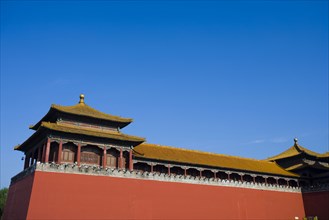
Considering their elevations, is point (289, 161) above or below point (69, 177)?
above

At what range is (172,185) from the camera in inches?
1050

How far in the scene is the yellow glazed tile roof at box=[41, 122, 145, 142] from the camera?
23172 millimetres

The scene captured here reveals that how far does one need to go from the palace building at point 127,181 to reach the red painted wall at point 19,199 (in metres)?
0.10

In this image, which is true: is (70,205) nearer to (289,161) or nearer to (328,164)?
(289,161)

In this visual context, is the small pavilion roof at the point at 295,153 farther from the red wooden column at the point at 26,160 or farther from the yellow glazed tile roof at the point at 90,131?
the red wooden column at the point at 26,160

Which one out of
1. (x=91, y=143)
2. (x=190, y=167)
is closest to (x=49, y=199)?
(x=91, y=143)

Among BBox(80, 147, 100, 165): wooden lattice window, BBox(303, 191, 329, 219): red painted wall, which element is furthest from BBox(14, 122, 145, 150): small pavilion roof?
BBox(303, 191, 329, 219): red painted wall

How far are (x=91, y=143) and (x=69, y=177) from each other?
3.36 metres

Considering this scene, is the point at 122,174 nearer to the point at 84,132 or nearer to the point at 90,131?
the point at 90,131

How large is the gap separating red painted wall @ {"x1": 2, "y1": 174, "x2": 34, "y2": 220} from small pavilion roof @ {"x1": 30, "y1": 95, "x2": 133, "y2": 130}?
17.1 ft

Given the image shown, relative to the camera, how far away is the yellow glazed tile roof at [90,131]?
2317 centimetres

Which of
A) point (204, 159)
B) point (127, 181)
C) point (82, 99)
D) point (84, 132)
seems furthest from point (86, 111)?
point (204, 159)

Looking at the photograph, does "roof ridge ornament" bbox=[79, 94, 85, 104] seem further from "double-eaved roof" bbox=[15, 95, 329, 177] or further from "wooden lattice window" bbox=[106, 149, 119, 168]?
"wooden lattice window" bbox=[106, 149, 119, 168]

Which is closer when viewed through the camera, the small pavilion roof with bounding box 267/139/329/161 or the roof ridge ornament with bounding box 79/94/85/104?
the roof ridge ornament with bounding box 79/94/85/104
